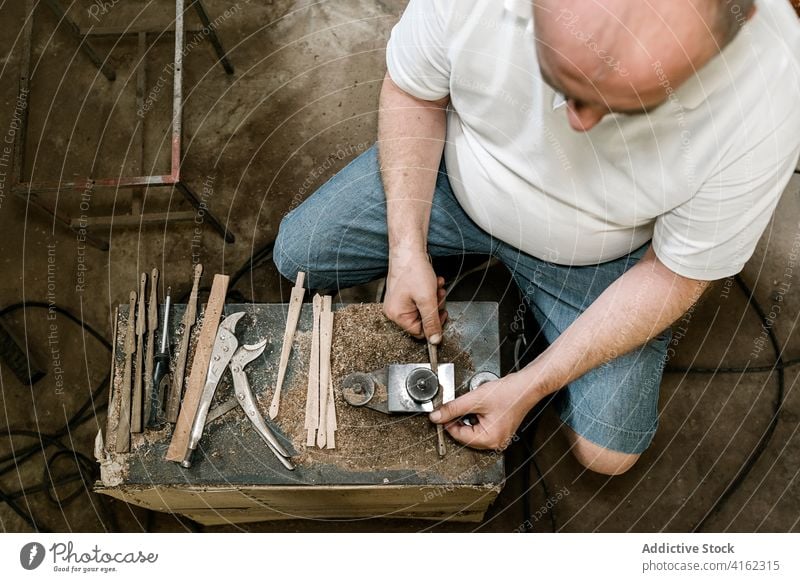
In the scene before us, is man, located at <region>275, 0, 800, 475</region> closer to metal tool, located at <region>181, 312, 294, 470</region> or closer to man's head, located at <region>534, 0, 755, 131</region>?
man's head, located at <region>534, 0, 755, 131</region>

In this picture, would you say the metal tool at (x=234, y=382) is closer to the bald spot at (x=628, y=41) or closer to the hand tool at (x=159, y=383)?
the hand tool at (x=159, y=383)

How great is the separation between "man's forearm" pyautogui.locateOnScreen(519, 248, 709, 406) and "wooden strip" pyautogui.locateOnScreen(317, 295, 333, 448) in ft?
0.93

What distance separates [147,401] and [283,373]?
20 centimetres

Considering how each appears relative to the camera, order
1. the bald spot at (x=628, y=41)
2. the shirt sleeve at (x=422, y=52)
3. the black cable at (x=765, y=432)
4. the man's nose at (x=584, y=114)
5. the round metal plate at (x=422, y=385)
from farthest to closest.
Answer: the black cable at (x=765, y=432) < the round metal plate at (x=422, y=385) < the shirt sleeve at (x=422, y=52) < the man's nose at (x=584, y=114) < the bald spot at (x=628, y=41)

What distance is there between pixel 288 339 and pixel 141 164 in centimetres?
78

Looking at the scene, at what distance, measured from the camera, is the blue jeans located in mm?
967

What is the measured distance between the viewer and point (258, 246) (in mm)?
1426

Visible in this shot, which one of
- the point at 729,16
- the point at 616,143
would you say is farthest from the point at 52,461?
the point at 729,16

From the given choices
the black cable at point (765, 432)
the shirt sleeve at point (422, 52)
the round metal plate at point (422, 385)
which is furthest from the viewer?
the black cable at point (765, 432)

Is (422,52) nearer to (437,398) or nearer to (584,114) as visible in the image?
(584,114)

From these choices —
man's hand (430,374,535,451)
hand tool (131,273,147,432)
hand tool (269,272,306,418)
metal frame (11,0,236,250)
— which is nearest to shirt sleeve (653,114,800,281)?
man's hand (430,374,535,451)

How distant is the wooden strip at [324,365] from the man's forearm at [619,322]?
A: 11.1 inches

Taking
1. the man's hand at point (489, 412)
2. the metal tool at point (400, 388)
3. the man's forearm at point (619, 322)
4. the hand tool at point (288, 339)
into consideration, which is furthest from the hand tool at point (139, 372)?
the man's forearm at point (619, 322)

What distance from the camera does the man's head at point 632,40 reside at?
0.47 m
